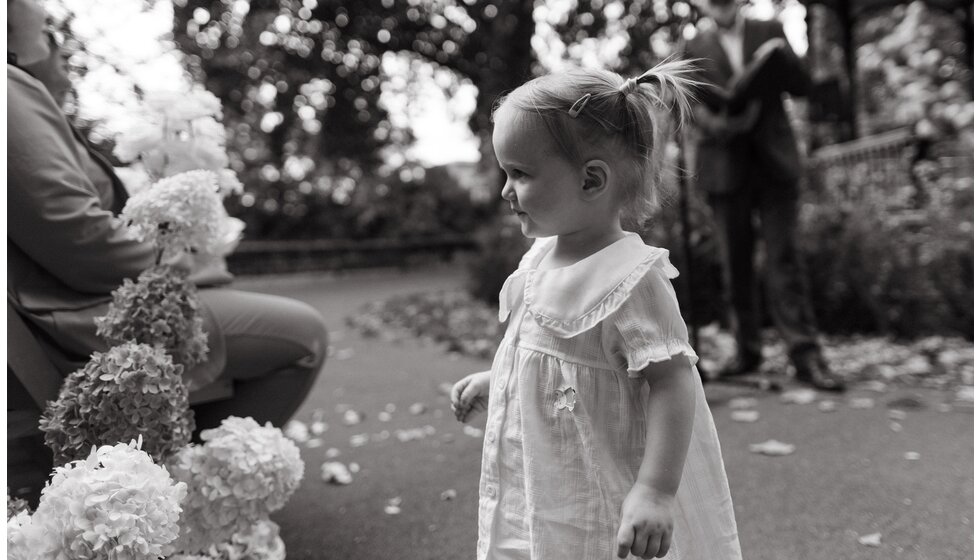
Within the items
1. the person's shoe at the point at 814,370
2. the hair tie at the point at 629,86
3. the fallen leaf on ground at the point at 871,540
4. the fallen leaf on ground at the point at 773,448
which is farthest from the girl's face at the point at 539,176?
the person's shoe at the point at 814,370

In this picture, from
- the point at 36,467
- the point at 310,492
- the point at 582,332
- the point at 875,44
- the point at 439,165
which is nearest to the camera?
the point at 582,332

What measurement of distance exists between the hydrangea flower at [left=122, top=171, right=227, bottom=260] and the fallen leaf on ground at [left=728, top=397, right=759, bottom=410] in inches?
117

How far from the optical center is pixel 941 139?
9242 millimetres

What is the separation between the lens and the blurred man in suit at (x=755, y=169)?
4.11m

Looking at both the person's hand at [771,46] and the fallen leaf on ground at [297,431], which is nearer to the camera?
the fallen leaf on ground at [297,431]

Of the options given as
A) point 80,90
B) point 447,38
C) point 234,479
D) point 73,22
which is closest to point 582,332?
point 234,479

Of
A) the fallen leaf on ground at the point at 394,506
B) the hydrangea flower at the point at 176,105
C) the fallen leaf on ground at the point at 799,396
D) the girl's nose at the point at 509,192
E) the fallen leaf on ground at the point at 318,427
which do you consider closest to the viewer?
the girl's nose at the point at 509,192

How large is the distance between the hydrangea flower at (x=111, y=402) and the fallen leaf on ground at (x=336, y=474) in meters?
1.37

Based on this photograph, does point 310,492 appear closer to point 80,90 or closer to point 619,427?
point 80,90

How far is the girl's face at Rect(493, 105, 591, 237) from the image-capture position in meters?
1.31

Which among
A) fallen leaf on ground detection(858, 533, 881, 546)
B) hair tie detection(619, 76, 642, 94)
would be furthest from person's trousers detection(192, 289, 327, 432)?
fallen leaf on ground detection(858, 533, 881, 546)

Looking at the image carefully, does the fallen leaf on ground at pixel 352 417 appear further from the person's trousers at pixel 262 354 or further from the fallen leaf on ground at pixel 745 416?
the fallen leaf on ground at pixel 745 416

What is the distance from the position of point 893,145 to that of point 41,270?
9.37 meters

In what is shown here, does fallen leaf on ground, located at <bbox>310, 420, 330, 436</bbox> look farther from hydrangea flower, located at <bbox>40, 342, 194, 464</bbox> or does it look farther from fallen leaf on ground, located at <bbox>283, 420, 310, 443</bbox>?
hydrangea flower, located at <bbox>40, 342, 194, 464</bbox>
